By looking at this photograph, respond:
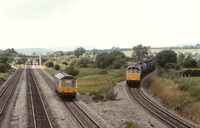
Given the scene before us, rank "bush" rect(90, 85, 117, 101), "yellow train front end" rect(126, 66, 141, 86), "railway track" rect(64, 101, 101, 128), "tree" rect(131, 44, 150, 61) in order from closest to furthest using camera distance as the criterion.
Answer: "railway track" rect(64, 101, 101, 128)
"bush" rect(90, 85, 117, 101)
"yellow train front end" rect(126, 66, 141, 86)
"tree" rect(131, 44, 150, 61)

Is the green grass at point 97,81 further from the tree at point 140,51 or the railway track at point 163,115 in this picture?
the tree at point 140,51

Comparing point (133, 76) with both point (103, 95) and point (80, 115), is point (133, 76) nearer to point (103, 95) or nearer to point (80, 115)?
point (103, 95)

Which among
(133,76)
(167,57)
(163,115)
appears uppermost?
(167,57)

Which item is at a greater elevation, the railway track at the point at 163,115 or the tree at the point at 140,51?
the tree at the point at 140,51

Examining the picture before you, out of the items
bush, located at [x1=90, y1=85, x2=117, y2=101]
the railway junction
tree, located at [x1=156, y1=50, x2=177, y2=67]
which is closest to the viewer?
the railway junction

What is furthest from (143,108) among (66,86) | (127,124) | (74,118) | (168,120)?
(66,86)

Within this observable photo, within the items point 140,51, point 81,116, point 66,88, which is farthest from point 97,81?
point 140,51

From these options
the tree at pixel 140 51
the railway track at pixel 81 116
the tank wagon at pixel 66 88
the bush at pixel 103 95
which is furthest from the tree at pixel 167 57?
the railway track at pixel 81 116

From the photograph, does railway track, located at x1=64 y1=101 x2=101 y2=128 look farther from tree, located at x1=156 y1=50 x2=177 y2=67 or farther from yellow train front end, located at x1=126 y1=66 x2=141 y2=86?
tree, located at x1=156 y1=50 x2=177 y2=67

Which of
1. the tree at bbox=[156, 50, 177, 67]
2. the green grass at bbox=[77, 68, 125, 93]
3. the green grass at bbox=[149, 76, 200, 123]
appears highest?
the tree at bbox=[156, 50, 177, 67]

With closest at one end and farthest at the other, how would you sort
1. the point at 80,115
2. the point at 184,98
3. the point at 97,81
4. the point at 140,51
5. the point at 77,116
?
the point at 77,116
the point at 80,115
the point at 184,98
the point at 97,81
the point at 140,51

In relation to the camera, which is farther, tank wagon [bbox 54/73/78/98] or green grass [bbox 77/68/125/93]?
green grass [bbox 77/68/125/93]

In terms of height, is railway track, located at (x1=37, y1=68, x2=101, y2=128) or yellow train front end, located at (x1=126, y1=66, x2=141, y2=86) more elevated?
yellow train front end, located at (x1=126, y1=66, x2=141, y2=86)

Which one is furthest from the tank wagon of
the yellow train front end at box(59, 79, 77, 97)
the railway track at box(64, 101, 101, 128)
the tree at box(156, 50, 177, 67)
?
the tree at box(156, 50, 177, 67)
